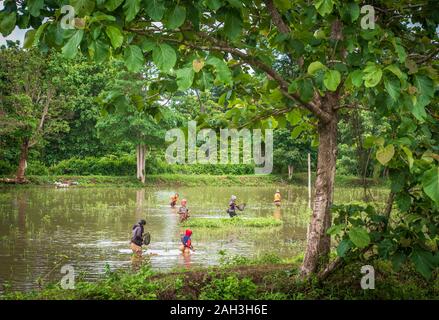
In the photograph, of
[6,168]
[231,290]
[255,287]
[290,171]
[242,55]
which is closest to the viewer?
[242,55]

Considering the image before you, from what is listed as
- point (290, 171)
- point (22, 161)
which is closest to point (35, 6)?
point (22, 161)

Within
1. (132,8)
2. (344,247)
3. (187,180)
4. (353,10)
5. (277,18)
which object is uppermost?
(277,18)

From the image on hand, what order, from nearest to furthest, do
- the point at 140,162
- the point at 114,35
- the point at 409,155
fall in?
the point at 114,35 < the point at 409,155 < the point at 140,162

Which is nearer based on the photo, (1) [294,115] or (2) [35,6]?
(2) [35,6]

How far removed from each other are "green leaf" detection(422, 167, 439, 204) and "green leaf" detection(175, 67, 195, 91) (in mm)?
1652

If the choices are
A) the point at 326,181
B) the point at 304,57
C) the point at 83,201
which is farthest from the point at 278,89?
the point at 83,201

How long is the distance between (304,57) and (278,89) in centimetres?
54

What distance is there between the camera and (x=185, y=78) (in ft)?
11.7

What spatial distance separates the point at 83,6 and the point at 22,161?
93.3 feet

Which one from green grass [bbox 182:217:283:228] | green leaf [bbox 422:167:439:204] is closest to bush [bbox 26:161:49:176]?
green grass [bbox 182:217:283:228]

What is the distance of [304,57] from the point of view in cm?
587

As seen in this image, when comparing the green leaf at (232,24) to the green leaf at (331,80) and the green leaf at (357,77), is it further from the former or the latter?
the green leaf at (357,77)

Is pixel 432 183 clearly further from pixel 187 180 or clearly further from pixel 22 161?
pixel 187 180
